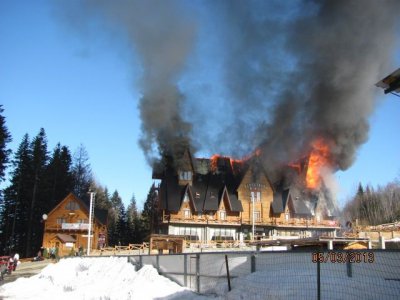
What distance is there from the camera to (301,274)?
33.5 ft

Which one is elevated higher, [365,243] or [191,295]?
[365,243]

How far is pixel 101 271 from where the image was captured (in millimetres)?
19422

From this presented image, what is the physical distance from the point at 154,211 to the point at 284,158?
22303 millimetres

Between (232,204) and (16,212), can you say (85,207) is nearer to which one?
(16,212)

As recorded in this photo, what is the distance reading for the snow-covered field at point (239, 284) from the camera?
28.5 ft

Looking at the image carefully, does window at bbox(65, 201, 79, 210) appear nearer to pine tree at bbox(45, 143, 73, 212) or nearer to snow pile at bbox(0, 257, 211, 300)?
pine tree at bbox(45, 143, 73, 212)

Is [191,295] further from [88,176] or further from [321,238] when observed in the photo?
[88,176]

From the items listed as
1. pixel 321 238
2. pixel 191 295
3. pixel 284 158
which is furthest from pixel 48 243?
pixel 191 295

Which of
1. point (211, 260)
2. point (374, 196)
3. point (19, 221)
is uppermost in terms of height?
point (374, 196)
